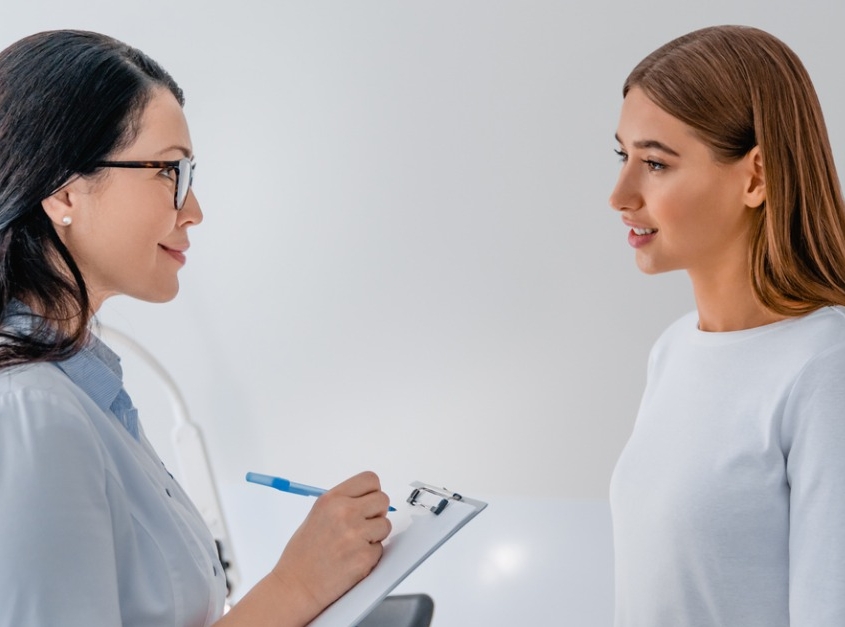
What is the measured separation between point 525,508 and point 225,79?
4.90 feet

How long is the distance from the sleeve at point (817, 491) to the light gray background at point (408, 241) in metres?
1.34

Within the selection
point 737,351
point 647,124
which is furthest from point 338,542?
point 647,124

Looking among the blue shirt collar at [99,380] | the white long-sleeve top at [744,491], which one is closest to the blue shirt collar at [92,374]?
the blue shirt collar at [99,380]

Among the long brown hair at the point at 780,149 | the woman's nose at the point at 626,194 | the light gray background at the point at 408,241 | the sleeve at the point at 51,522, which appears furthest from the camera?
the light gray background at the point at 408,241

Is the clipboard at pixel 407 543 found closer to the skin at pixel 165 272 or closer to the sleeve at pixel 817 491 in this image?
the skin at pixel 165 272

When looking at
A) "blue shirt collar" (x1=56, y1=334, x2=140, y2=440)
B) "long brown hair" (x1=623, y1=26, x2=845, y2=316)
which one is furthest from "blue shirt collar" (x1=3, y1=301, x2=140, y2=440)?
"long brown hair" (x1=623, y1=26, x2=845, y2=316)

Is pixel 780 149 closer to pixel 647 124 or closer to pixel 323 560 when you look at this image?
pixel 647 124

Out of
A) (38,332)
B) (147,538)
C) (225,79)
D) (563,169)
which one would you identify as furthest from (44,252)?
(225,79)

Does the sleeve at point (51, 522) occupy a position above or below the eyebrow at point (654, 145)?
below

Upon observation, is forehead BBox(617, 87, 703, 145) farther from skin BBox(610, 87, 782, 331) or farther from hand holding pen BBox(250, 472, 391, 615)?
hand holding pen BBox(250, 472, 391, 615)

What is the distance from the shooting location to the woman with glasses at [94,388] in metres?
0.74

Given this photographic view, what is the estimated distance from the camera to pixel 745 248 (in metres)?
1.15

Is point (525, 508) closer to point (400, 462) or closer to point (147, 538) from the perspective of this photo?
point (400, 462)

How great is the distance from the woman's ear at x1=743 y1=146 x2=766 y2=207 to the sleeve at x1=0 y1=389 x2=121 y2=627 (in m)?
0.82
